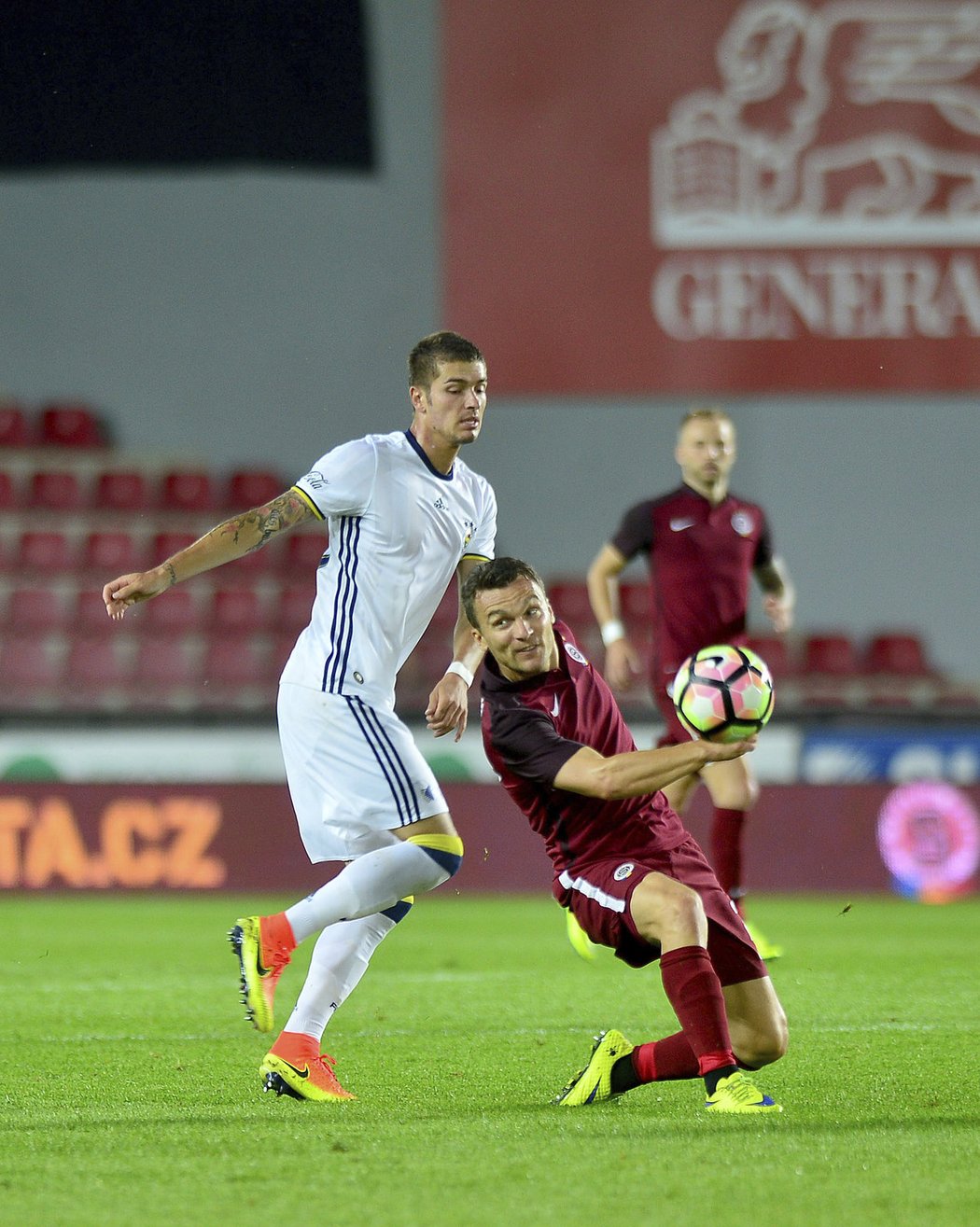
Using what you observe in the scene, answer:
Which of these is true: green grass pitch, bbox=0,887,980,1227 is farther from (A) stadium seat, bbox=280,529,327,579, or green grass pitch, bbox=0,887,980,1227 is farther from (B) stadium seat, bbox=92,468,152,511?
(B) stadium seat, bbox=92,468,152,511

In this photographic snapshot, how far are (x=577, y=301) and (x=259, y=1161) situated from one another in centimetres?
943

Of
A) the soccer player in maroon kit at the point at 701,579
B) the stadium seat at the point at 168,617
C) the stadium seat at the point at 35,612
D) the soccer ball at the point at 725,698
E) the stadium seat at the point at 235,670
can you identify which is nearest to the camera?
the soccer ball at the point at 725,698

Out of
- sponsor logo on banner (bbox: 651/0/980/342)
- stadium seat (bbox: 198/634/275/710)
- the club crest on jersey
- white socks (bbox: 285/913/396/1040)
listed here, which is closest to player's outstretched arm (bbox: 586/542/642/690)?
the club crest on jersey

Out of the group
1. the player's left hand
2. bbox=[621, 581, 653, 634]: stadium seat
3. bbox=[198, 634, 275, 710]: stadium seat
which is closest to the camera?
the player's left hand

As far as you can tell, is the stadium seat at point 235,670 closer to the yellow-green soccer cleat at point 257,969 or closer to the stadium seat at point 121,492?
the stadium seat at point 121,492

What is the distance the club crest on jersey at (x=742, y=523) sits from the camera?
23.6ft

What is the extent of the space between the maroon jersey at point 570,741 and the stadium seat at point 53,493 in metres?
11.3

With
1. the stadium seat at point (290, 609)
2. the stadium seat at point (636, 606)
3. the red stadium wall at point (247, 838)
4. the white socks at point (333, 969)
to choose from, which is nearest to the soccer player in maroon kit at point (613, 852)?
the white socks at point (333, 969)

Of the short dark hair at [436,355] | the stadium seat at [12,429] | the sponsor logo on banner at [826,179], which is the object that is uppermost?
the sponsor logo on banner at [826,179]

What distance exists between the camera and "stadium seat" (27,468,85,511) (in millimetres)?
14852

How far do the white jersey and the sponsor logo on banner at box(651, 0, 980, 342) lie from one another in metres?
8.00

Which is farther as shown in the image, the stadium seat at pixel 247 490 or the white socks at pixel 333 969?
the stadium seat at pixel 247 490

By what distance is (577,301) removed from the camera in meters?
12.2

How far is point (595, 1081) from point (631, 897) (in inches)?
21.7
